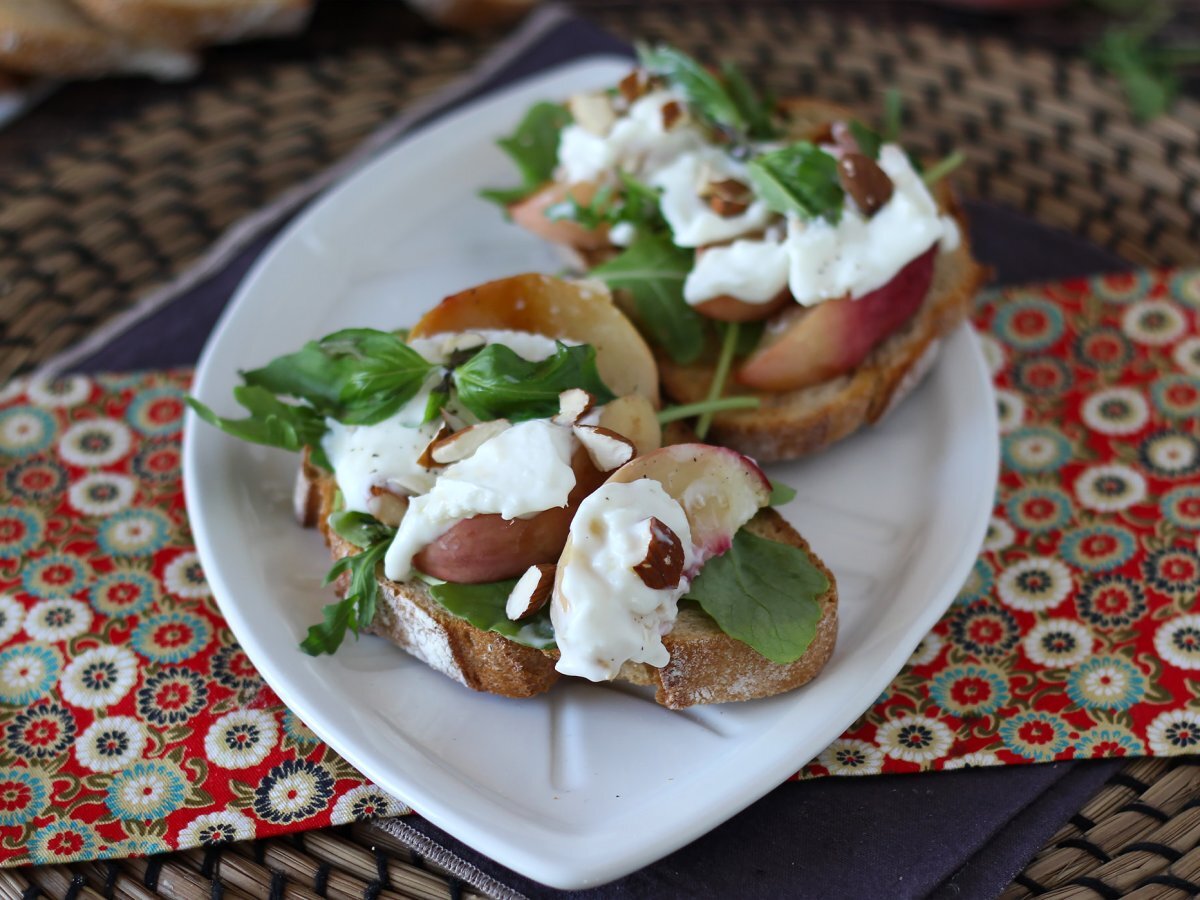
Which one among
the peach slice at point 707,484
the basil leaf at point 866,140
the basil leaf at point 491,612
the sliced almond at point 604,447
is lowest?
the basil leaf at point 491,612

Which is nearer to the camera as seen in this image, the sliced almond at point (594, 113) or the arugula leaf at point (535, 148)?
the sliced almond at point (594, 113)

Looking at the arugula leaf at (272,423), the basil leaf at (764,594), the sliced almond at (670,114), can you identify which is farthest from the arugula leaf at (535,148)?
the basil leaf at (764,594)

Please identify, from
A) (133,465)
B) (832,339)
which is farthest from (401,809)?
(832,339)

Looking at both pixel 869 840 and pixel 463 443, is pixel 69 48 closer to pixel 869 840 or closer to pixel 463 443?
pixel 463 443

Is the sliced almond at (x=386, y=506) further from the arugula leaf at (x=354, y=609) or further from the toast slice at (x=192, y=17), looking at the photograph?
the toast slice at (x=192, y=17)

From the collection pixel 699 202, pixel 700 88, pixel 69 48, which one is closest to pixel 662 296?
pixel 699 202

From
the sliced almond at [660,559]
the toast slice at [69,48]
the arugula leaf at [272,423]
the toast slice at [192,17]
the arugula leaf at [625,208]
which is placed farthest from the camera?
the toast slice at [192,17]

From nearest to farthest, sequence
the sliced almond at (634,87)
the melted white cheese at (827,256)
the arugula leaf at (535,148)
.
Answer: the melted white cheese at (827,256) → the sliced almond at (634,87) → the arugula leaf at (535,148)

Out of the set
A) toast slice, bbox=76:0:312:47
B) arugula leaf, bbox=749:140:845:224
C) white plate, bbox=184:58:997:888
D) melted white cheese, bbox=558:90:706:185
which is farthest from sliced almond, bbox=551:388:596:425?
toast slice, bbox=76:0:312:47
